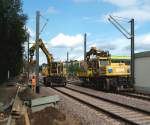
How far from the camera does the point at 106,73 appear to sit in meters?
39.2

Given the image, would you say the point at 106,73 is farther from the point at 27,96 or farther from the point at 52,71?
the point at 52,71

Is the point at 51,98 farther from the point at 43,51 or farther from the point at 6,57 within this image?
the point at 43,51

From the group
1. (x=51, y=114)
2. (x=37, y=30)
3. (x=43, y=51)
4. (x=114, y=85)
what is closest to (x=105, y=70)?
(x=114, y=85)

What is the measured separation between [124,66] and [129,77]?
1.41 meters

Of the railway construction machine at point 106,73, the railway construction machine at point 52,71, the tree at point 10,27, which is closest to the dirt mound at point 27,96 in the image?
the tree at point 10,27

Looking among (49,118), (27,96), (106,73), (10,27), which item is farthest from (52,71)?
(49,118)

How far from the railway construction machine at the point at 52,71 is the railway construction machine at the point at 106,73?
5.49 m

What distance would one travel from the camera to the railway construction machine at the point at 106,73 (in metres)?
38.5

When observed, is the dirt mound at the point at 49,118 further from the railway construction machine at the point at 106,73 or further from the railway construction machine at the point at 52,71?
the railway construction machine at the point at 52,71

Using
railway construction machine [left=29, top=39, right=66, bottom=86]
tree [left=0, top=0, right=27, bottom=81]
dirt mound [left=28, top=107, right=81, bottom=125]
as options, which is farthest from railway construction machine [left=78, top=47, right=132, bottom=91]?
dirt mound [left=28, top=107, right=81, bottom=125]

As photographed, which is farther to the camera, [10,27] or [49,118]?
[10,27]

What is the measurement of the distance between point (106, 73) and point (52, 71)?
1422 centimetres

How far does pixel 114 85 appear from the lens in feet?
127

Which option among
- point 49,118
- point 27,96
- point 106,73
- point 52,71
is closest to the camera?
point 49,118
